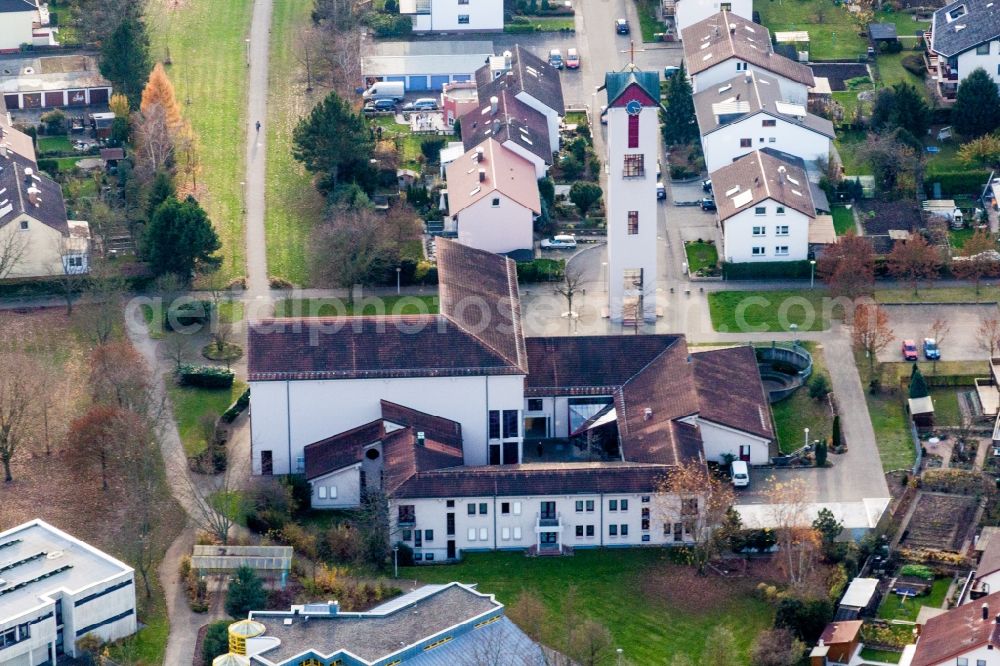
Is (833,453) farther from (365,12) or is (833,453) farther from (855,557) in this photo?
(365,12)

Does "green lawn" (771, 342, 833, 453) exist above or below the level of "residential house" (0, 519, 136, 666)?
above

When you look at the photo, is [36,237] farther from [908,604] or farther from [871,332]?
[908,604]

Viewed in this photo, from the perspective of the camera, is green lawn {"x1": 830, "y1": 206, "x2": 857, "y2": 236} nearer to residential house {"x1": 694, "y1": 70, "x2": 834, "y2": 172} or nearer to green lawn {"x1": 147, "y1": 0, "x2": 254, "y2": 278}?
A: residential house {"x1": 694, "y1": 70, "x2": 834, "y2": 172}

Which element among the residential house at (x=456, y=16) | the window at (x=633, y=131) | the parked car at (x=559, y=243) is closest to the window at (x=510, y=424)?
the window at (x=633, y=131)

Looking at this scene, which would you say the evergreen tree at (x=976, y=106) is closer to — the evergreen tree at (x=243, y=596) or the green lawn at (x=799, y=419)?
the green lawn at (x=799, y=419)

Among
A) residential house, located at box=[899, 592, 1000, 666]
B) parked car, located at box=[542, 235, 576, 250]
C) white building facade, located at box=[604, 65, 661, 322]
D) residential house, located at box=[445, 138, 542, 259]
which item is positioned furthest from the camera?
parked car, located at box=[542, 235, 576, 250]

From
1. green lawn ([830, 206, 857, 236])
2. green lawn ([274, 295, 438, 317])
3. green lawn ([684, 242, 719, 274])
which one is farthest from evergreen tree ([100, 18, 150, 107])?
green lawn ([830, 206, 857, 236])

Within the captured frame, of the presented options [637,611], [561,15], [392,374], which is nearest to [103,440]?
[392,374]

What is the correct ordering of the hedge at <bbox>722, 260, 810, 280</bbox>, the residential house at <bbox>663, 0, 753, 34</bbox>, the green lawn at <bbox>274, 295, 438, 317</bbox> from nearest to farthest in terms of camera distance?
the green lawn at <bbox>274, 295, 438, 317</bbox>
the hedge at <bbox>722, 260, 810, 280</bbox>
the residential house at <bbox>663, 0, 753, 34</bbox>
